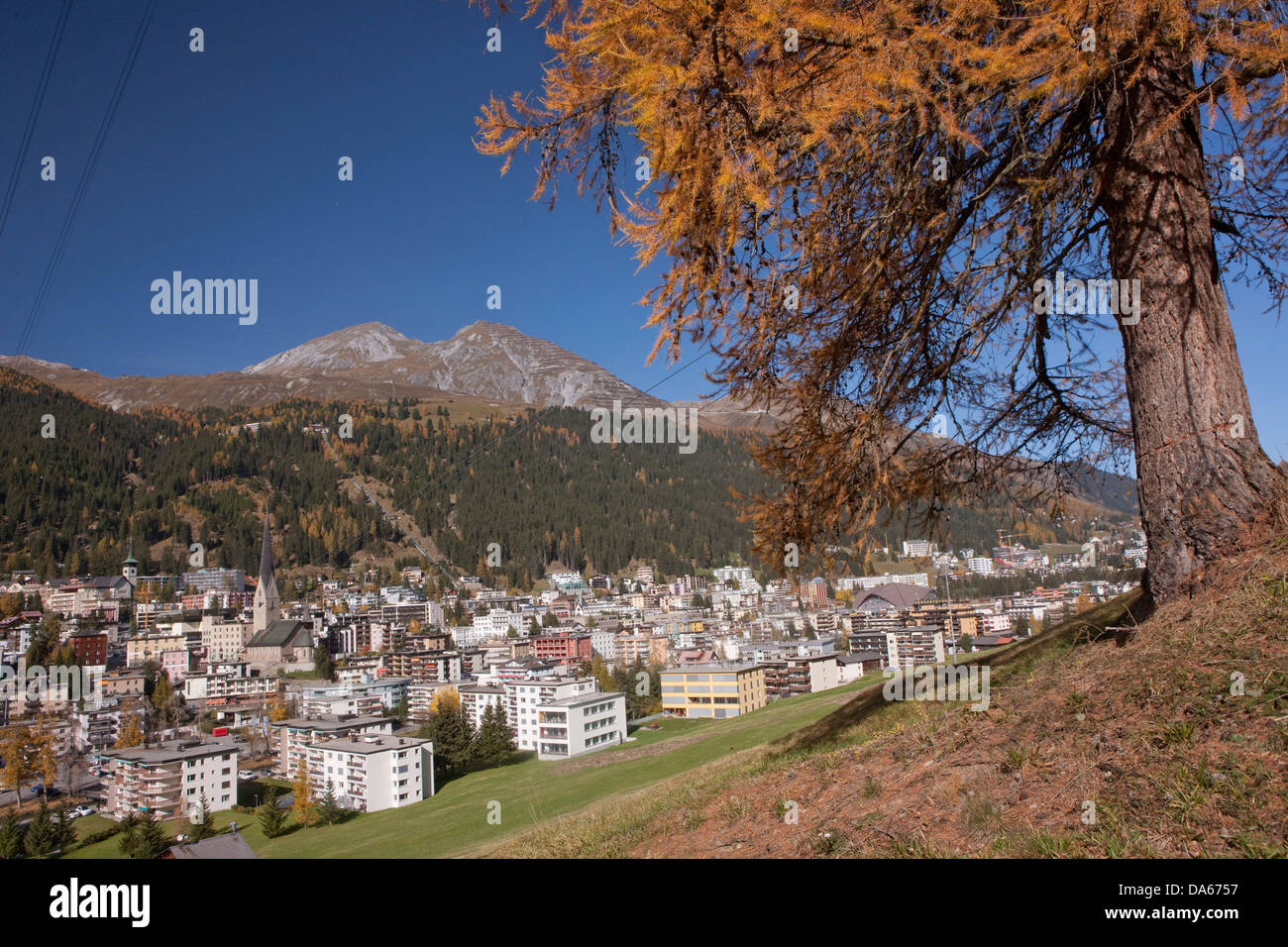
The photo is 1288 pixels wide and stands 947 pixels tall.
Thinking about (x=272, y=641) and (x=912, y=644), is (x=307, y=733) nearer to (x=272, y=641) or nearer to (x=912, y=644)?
(x=912, y=644)

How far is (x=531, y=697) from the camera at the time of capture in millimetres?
42281

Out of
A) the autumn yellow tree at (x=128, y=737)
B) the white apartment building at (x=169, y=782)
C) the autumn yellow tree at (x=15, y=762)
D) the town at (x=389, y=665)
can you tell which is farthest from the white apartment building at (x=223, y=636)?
the white apartment building at (x=169, y=782)

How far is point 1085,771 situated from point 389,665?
8387cm

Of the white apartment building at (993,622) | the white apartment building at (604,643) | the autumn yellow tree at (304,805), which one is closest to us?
the autumn yellow tree at (304,805)

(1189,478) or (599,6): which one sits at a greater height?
(599,6)

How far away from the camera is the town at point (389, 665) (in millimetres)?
27469

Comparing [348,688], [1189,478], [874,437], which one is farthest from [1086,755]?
[348,688]

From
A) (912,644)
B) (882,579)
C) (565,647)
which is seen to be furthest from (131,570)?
(882,579)

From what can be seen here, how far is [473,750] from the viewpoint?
30797 millimetres

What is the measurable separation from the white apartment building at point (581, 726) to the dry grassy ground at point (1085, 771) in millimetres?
28307

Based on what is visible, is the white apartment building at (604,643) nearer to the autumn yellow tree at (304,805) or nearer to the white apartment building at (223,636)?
the white apartment building at (223,636)

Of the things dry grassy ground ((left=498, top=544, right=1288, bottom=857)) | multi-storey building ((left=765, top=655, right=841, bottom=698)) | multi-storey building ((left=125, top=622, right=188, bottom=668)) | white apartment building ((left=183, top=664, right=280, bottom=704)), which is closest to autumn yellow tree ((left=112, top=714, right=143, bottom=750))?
white apartment building ((left=183, top=664, right=280, bottom=704))

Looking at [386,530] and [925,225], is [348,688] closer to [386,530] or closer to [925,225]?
[925,225]
